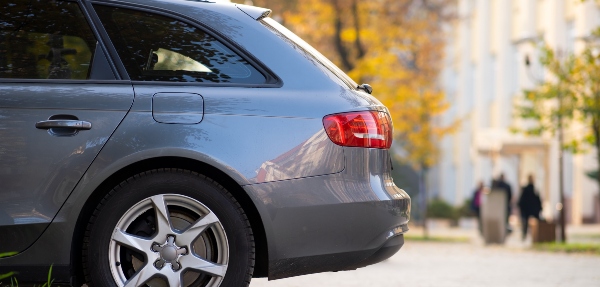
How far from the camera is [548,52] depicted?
2230cm

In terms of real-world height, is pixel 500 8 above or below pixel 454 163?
above

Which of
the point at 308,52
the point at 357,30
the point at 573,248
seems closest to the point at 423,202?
the point at 357,30

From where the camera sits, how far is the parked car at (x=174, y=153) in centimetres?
481

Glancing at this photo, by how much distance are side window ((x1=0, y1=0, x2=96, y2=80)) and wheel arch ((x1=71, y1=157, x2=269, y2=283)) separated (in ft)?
1.57

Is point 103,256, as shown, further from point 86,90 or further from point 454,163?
point 454,163

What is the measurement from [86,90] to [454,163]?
5158cm

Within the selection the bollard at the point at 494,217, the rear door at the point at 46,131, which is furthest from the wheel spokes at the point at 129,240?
the bollard at the point at 494,217

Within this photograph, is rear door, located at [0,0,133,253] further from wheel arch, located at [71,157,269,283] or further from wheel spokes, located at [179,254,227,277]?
wheel spokes, located at [179,254,227,277]

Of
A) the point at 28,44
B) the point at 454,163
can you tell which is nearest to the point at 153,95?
the point at 28,44

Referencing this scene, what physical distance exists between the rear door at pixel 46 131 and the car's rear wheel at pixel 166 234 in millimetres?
221

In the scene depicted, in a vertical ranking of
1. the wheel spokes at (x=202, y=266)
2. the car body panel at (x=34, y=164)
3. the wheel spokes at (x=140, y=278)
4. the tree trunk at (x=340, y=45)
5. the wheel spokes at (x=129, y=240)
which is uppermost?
the tree trunk at (x=340, y=45)

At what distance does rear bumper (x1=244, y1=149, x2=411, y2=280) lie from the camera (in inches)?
193

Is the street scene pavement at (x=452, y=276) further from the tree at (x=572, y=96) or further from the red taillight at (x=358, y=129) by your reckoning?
the tree at (x=572, y=96)


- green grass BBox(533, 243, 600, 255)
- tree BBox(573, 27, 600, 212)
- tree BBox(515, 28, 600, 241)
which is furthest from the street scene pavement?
tree BBox(515, 28, 600, 241)
